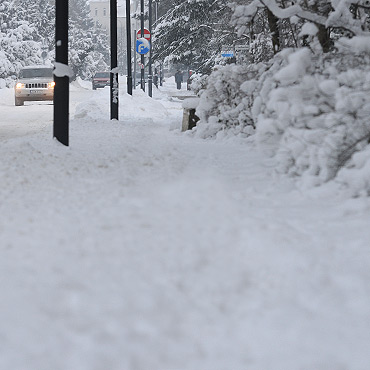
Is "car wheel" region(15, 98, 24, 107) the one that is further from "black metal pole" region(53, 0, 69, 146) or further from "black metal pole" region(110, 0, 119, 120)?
"black metal pole" region(53, 0, 69, 146)

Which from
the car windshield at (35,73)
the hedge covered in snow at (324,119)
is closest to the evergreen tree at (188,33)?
the car windshield at (35,73)

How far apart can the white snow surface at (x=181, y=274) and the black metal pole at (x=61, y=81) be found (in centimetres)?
302

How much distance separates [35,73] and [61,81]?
Result: 18.2 m

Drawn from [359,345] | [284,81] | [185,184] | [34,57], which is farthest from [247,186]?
[34,57]

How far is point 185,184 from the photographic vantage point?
248 inches

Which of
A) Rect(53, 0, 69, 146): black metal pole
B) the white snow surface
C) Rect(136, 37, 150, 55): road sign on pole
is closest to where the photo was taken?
the white snow surface

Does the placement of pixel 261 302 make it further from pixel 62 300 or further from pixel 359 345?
pixel 62 300

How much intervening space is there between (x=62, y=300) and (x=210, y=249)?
119 centimetres

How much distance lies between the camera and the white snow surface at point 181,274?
304 centimetres

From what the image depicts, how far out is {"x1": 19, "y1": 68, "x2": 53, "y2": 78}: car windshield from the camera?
27016mm

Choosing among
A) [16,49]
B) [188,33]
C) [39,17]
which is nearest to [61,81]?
[188,33]

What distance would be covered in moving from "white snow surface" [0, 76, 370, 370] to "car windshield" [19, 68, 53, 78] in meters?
21.0

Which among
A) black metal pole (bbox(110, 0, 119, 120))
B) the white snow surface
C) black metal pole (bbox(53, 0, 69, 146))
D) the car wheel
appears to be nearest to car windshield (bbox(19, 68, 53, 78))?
the car wheel

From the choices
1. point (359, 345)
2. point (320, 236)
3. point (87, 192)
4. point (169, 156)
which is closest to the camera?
point (359, 345)
